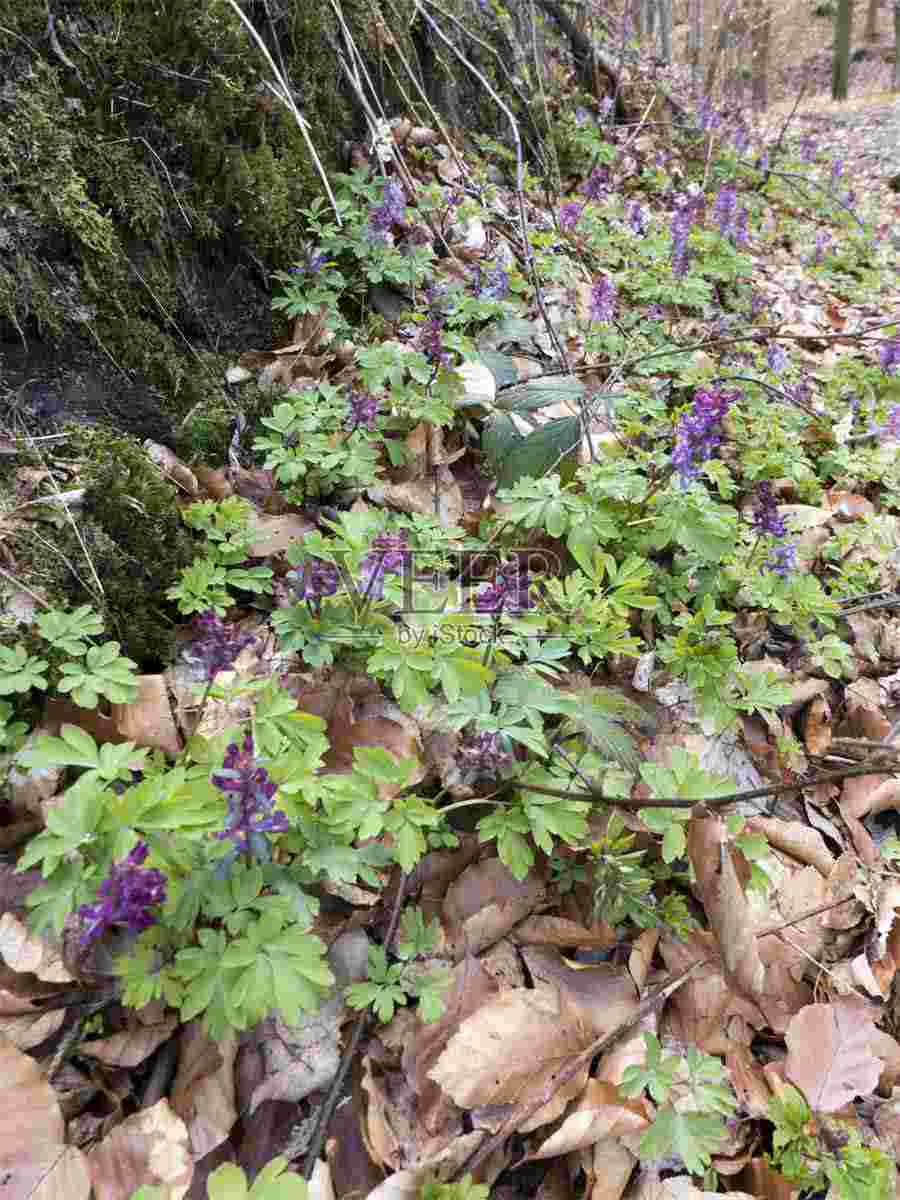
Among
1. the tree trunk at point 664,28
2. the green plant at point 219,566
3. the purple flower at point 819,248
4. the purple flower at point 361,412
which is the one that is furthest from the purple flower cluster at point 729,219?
the tree trunk at point 664,28

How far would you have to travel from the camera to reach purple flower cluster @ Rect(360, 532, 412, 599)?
6.57ft

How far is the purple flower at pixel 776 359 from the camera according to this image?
13.1ft

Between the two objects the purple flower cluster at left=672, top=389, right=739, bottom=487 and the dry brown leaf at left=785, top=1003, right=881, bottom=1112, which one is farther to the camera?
the purple flower cluster at left=672, top=389, right=739, bottom=487

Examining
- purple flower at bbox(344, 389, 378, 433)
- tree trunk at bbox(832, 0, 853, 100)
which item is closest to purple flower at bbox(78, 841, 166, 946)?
purple flower at bbox(344, 389, 378, 433)

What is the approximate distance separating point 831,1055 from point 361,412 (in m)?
2.19

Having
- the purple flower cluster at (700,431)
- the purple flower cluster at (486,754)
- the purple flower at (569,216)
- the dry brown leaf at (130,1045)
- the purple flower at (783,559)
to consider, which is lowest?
the dry brown leaf at (130,1045)

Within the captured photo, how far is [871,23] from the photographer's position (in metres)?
29.0

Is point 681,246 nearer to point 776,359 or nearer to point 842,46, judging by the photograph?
point 776,359

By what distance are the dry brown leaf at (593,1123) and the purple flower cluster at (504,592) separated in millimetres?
1097

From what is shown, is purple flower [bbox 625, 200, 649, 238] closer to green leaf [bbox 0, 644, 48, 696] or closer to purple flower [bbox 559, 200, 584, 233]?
purple flower [bbox 559, 200, 584, 233]

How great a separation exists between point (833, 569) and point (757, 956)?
175cm

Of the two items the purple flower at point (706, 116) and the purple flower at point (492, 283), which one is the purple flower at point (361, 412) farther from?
the purple flower at point (706, 116)

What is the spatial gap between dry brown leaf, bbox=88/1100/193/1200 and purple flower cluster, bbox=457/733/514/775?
0.92 metres

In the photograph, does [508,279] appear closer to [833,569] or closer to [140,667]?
[833,569]
